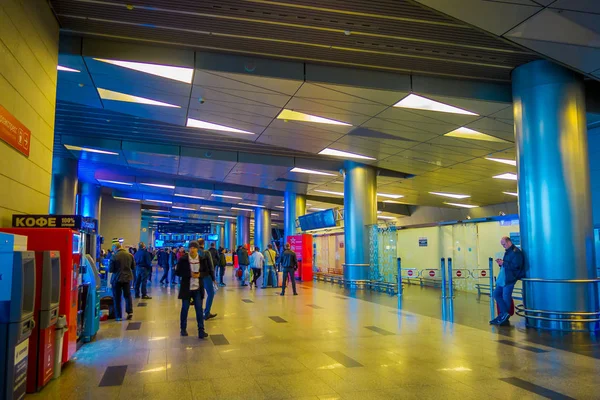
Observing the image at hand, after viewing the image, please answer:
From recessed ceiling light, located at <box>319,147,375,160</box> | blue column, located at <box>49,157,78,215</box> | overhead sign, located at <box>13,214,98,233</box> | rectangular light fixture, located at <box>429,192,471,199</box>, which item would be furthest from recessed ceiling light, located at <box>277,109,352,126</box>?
rectangular light fixture, located at <box>429,192,471,199</box>

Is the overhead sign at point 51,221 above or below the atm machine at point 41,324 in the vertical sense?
above

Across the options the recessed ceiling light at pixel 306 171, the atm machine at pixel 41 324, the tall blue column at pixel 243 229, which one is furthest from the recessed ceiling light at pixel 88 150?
the tall blue column at pixel 243 229

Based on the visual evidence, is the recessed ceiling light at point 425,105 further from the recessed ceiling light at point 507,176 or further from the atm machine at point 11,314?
the recessed ceiling light at point 507,176

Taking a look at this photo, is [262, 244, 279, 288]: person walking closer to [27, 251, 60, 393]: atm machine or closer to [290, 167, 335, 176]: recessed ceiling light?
[290, 167, 335, 176]: recessed ceiling light

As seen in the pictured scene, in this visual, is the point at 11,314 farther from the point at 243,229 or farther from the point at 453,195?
the point at 243,229

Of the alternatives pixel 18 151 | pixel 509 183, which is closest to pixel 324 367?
pixel 18 151

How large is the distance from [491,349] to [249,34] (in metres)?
5.99

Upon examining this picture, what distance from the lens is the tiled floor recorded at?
177 inches

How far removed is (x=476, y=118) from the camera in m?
10.6

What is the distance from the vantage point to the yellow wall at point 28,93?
5.31m

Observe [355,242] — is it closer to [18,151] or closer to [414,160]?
[414,160]

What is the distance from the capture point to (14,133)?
5512 millimetres

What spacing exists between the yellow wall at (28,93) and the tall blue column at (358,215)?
36.6 ft

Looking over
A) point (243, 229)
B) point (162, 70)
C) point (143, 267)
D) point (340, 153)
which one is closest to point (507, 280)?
point (162, 70)
